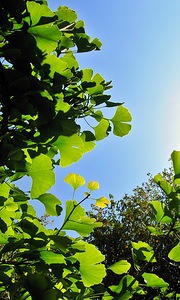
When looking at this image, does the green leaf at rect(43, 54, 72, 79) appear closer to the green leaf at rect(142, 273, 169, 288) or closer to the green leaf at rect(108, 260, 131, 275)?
the green leaf at rect(108, 260, 131, 275)

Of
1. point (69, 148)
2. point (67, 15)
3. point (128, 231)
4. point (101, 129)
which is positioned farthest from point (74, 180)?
point (128, 231)

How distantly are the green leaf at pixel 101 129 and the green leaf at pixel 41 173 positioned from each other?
424 mm

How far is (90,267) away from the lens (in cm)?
147

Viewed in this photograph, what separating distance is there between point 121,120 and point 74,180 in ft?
1.45

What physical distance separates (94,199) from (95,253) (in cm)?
27

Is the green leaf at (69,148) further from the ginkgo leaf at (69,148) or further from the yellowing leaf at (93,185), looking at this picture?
the yellowing leaf at (93,185)

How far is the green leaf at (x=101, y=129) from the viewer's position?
177 centimetres

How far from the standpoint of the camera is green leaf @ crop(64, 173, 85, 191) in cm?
162

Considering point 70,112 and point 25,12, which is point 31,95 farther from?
point 25,12

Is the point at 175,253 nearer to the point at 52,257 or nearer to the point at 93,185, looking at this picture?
the point at 93,185

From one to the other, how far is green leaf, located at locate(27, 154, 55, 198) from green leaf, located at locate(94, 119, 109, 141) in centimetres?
42

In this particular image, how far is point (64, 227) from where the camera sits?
1547mm

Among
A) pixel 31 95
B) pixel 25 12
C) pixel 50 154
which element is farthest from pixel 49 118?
pixel 25 12

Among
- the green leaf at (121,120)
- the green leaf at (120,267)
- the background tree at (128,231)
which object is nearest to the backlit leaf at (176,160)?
the green leaf at (121,120)
